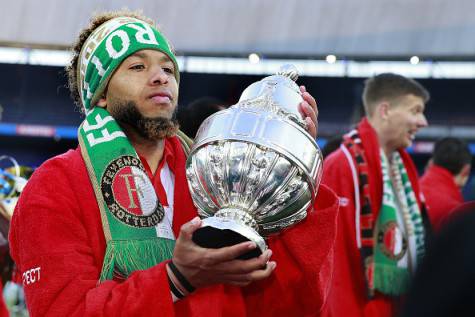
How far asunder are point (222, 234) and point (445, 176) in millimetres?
4406

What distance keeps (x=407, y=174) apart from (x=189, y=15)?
12861 mm

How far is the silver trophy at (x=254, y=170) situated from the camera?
63.6 inches

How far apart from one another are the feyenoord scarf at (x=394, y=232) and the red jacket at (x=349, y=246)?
2.1 inches

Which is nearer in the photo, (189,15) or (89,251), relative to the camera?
(89,251)

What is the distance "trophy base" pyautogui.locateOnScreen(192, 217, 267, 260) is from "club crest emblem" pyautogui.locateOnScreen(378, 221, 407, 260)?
2382 mm

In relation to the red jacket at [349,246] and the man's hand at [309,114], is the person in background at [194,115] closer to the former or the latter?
the red jacket at [349,246]

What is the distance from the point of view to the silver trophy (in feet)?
5.30

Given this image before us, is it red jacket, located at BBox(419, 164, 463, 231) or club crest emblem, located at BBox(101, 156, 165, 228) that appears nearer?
club crest emblem, located at BBox(101, 156, 165, 228)

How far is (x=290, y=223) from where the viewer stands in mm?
1715

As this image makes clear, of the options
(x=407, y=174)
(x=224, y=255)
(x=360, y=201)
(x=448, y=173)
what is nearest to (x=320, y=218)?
(x=224, y=255)

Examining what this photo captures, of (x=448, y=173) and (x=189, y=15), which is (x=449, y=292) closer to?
(x=448, y=173)

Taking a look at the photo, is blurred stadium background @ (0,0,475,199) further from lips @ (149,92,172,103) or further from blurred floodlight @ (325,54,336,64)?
lips @ (149,92,172,103)

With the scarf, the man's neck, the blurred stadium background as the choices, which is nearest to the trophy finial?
the man's neck

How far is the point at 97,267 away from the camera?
1.88 metres
